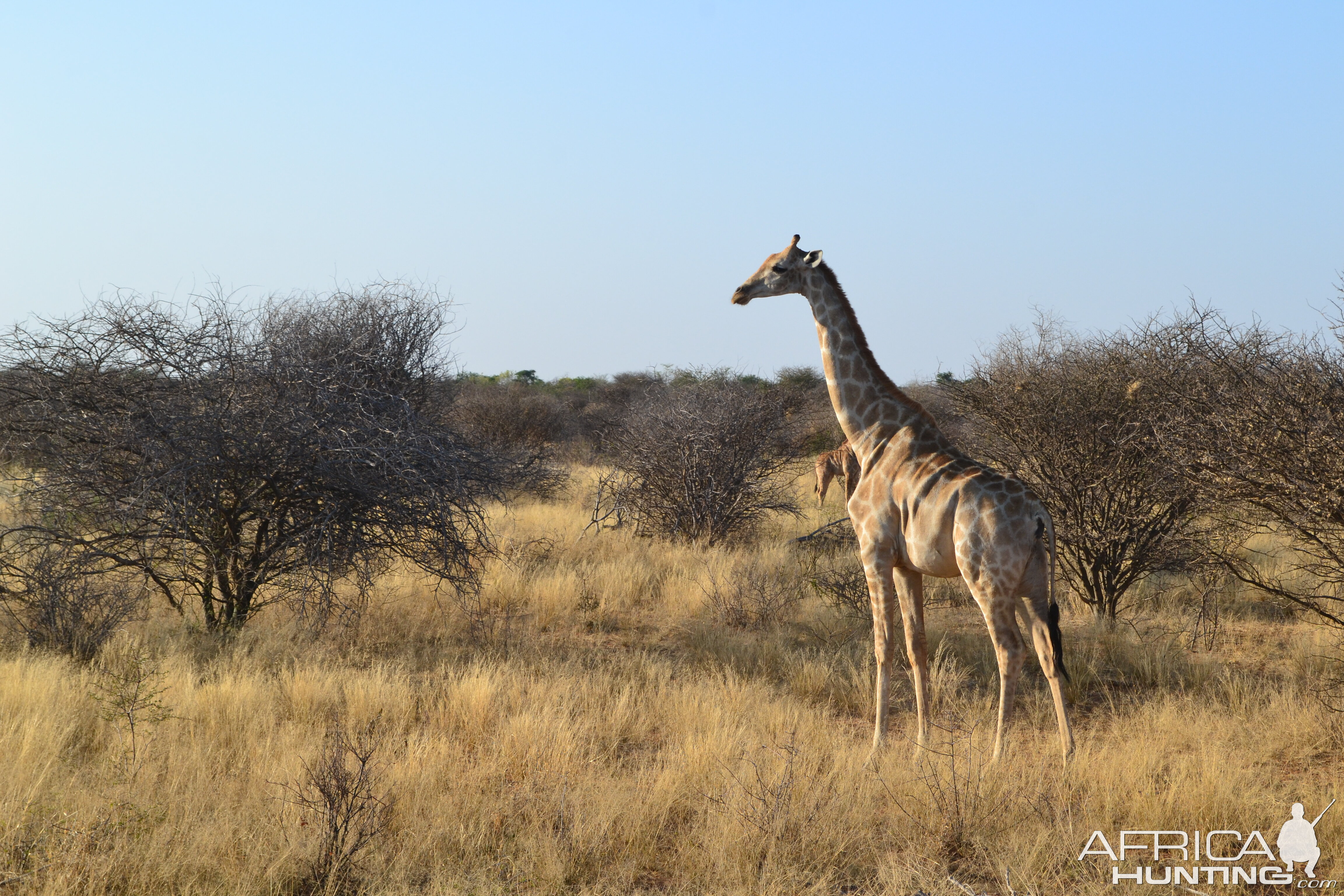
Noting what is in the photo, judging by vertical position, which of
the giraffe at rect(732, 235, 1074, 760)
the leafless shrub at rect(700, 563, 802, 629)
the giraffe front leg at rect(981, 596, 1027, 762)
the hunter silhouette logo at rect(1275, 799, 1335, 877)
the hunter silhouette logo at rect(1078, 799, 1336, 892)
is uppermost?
the giraffe at rect(732, 235, 1074, 760)

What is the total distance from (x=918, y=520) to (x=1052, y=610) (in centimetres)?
86

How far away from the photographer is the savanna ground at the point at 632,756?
3.79 m

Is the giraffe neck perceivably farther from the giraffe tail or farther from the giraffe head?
the giraffe tail

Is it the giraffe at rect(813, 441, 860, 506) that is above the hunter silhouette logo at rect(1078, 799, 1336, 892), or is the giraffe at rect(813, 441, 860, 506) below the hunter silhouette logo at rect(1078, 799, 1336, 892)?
above

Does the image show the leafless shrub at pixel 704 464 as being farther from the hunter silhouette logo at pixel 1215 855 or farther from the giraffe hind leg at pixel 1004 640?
the hunter silhouette logo at pixel 1215 855

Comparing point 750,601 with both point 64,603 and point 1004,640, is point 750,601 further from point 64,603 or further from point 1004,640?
point 64,603

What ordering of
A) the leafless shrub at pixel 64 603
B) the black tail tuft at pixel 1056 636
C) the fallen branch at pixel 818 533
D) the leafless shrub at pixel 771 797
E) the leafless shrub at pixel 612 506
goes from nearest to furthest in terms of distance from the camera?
the leafless shrub at pixel 771 797 < the black tail tuft at pixel 1056 636 < the leafless shrub at pixel 64 603 < the fallen branch at pixel 818 533 < the leafless shrub at pixel 612 506

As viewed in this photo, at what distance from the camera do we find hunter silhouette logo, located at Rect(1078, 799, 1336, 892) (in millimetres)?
3715

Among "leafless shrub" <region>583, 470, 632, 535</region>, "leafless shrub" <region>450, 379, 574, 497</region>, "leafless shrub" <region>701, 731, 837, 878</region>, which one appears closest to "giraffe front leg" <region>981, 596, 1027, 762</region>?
"leafless shrub" <region>701, 731, 837, 878</region>

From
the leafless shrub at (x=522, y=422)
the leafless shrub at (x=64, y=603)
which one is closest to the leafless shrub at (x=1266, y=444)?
the leafless shrub at (x=64, y=603)

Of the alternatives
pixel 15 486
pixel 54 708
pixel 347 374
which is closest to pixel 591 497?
pixel 347 374

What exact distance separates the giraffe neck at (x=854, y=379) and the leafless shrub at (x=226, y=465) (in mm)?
2932

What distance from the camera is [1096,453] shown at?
7.87 metres

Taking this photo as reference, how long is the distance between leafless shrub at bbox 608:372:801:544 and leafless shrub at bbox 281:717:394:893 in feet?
26.0
